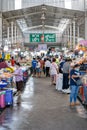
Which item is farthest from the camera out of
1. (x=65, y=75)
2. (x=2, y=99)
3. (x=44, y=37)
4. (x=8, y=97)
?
(x=44, y=37)

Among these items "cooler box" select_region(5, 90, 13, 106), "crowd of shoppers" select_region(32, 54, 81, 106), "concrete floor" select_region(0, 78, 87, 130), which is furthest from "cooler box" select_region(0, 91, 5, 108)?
"crowd of shoppers" select_region(32, 54, 81, 106)

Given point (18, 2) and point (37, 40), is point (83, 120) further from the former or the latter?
point (37, 40)

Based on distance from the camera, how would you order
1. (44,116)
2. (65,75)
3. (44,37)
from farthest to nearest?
(44,37)
(65,75)
(44,116)

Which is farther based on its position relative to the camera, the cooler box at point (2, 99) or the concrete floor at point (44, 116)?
the cooler box at point (2, 99)

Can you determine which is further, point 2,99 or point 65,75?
point 65,75

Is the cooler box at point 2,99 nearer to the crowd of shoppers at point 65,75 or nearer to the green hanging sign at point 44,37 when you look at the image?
the crowd of shoppers at point 65,75

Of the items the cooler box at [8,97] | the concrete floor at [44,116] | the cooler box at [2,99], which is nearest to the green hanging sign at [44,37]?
the concrete floor at [44,116]

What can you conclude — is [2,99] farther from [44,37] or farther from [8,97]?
[44,37]

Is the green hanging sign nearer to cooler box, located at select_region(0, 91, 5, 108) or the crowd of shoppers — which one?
the crowd of shoppers

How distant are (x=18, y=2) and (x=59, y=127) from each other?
2523cm

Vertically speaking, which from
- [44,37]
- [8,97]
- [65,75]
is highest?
[44,37]

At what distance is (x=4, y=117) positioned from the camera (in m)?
11.0

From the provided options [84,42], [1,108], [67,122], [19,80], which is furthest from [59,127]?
[84,42]

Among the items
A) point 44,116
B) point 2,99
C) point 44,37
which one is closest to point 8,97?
point 2,99
